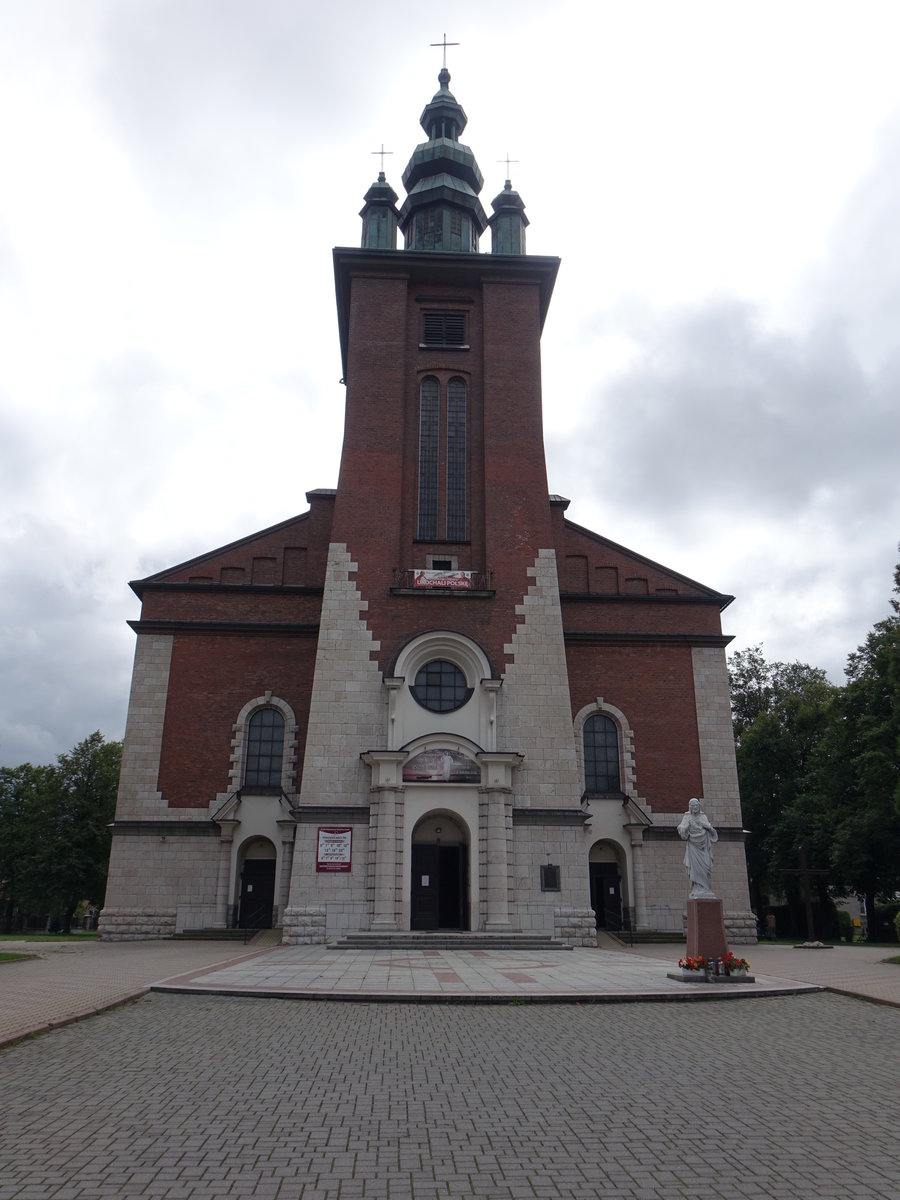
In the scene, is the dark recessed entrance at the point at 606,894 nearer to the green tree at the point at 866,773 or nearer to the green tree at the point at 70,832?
the green tree at the point at 866,773

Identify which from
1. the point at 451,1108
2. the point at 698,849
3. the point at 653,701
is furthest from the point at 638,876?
the point at 451,1108

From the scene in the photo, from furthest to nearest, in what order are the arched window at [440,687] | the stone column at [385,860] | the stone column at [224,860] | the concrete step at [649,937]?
the stone column at [224,860] < the concrete step at [649,937] < the arched window at [440,687] < the stone column at [385,860]

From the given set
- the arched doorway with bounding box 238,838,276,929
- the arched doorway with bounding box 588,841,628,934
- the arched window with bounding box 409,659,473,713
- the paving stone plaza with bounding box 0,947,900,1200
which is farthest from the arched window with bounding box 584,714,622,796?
the paving stone plaza with bounding box 0,947,900,1200

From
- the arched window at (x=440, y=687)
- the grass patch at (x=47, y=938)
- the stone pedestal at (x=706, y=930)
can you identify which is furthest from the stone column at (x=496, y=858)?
the grass patch at (x=47, y=938)

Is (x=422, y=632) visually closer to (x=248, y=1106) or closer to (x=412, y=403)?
(x=412, y=403)

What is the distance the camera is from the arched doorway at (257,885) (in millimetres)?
28047

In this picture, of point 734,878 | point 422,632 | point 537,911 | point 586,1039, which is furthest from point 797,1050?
point 734,878

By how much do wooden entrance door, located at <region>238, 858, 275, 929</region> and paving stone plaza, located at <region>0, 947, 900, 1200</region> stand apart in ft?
56.2

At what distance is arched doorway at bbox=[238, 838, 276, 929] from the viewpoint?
2805cm

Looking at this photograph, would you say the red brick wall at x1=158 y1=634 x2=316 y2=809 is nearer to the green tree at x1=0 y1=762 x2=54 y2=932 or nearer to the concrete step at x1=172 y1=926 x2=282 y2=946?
the concrete step at x1=172 y1=926 x2=282 y2=946

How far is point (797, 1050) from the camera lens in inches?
376

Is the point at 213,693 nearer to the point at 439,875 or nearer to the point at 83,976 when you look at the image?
the point at 439,875

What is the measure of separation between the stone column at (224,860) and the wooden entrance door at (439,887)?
6.36 meters

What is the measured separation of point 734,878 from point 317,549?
706 inches
